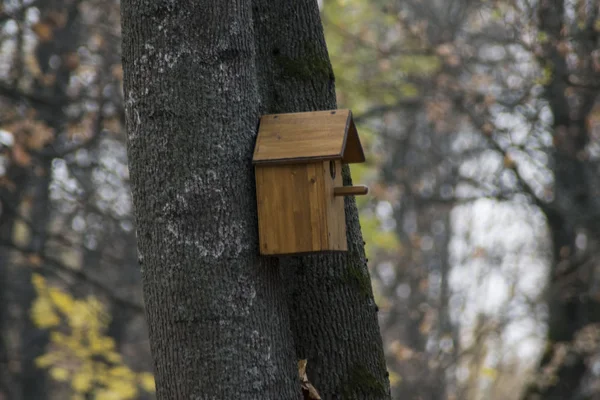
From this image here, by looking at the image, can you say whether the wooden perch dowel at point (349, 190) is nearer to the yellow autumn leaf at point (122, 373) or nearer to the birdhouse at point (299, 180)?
the birdhouse at point (299, 180)

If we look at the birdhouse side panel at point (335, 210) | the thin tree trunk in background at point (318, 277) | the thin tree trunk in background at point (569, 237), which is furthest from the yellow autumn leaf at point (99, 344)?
the birdhouse side panel at point (335, 210)

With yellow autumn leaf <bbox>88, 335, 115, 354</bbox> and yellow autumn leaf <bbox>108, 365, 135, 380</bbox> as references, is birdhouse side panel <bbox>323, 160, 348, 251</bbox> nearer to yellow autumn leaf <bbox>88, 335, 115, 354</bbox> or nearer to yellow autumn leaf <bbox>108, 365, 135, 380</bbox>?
yellow autumn leaf <bbox>108, 365, 135, 380</bbox>

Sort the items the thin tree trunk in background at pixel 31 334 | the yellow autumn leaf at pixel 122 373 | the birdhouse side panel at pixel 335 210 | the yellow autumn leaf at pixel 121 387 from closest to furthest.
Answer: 1. the birdhouse side panel at pixel 335 210
2. the yellow autumn leaf at pixel 122 373
3. the yellow autumn leaf at pixel 121 387
4. the thin tree trunk in background at pixel 31 334

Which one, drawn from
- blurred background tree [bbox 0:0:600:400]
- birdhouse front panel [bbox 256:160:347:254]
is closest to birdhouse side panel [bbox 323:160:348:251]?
birdhouse front panel [bbox 256:160:347:254]

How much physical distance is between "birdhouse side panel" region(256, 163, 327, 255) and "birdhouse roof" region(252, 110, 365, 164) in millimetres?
45

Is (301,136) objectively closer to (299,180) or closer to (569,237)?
(299,180)

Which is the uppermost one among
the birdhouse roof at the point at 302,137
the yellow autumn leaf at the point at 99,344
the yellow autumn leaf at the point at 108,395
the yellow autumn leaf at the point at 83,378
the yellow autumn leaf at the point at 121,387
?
the birdhouse roof at the point at 302,137

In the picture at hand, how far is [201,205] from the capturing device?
2.28 m

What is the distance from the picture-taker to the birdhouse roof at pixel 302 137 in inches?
96.3

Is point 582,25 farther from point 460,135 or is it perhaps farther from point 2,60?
point 460,135

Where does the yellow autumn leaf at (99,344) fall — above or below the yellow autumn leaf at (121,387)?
above

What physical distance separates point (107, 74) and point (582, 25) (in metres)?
5.18

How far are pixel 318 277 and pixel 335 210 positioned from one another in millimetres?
286

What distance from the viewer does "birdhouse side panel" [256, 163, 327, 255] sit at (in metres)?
2.41
